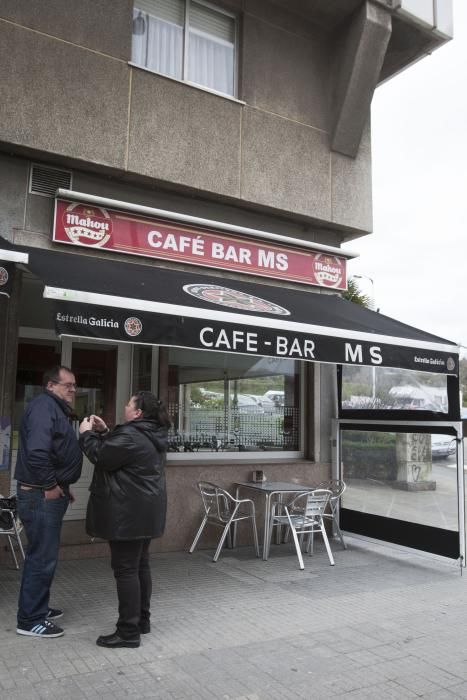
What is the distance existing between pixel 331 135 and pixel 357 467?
15.3ft

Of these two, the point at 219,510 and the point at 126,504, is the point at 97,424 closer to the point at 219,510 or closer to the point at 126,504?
the point at 126,504

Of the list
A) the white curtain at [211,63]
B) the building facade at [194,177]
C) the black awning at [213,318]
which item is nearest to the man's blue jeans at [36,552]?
the black awning at [213,318]

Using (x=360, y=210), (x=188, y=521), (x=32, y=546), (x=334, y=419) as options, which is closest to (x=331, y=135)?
(x=360, y=210)

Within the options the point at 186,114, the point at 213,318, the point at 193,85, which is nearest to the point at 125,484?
the point at 213,318

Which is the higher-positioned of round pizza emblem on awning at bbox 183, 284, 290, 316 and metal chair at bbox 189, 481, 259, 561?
round pizza emblem on awning at bbox 183, 284, 290, 316

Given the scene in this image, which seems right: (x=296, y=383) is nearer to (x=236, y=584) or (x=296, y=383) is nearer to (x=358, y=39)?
(x=236, y=584)

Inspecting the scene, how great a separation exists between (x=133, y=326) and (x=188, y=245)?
2819 mm

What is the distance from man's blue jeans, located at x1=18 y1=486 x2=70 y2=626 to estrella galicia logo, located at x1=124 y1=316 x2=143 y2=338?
1412 millimetres

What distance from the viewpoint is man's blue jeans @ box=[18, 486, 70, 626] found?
171 inches

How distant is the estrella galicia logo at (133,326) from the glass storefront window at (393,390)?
3.82 metres

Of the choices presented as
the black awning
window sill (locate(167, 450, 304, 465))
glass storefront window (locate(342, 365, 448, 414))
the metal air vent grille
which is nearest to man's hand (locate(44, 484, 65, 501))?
the black awning

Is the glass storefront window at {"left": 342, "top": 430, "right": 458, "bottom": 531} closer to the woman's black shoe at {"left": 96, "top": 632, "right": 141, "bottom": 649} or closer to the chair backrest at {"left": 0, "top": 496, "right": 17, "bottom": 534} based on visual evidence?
the woman's black shoe at {"left": 96, "top": 632, "right": 141, "bottom": 649}

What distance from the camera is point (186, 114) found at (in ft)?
24.9

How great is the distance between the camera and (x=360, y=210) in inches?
357
